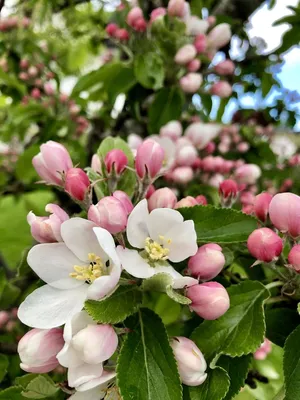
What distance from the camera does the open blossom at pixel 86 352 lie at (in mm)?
668

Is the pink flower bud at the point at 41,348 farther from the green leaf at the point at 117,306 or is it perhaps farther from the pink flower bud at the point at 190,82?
the pink flower bud at the point at 190,82

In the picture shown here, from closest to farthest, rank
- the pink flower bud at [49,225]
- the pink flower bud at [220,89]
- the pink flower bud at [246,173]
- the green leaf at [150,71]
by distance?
the pink flower bud at [49,225], the green leaf at [150,71], the pink flower bud at [246,173], the pink flower bud at [220,89]

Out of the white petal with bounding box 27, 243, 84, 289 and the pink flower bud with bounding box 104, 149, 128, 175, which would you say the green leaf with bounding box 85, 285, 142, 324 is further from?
the pink flower bud with bounding box 104, 149, 128, 175

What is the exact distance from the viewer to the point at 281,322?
0.84 metres

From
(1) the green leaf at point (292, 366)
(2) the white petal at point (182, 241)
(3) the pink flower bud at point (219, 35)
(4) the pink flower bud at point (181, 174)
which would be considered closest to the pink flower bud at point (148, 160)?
(2) the white petal at point (182, 241)

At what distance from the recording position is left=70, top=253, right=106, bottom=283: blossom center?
783 mm

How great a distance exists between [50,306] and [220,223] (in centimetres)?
31

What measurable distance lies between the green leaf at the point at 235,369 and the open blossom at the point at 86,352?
186 mm

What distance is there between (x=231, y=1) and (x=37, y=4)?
4.14 ft

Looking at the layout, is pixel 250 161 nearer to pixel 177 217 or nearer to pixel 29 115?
pixel 29 115

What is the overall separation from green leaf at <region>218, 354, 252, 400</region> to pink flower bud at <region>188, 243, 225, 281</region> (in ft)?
0.43

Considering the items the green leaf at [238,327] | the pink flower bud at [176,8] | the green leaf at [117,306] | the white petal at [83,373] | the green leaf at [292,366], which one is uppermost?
the pink flower bud at [176,8]

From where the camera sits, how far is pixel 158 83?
149cm

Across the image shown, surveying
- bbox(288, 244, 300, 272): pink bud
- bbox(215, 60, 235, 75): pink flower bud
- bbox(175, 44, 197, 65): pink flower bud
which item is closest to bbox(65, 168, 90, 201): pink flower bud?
bbox(288, 244, 300, 272): pink bud
